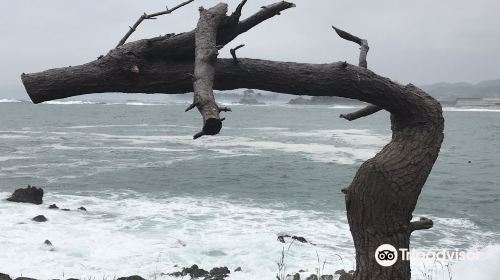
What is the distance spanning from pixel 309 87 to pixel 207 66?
1244 millimetres

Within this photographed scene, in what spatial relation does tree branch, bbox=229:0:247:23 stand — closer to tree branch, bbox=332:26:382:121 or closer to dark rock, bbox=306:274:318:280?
tree branch, bbox=332:26:382:121

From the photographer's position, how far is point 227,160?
123 feet

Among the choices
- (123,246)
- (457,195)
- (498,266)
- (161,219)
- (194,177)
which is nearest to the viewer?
(498,266)

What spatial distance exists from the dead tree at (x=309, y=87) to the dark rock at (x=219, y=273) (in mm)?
7849

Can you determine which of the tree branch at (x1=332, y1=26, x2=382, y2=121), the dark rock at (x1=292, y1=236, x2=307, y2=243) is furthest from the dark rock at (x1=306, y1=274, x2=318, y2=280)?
the tree branch at (x1=332, y1=26, x2=382, y2=121)

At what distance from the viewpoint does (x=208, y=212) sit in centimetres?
2020

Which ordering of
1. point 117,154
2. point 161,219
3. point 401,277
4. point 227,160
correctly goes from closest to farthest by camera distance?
point 401,277
point 161,219
point 227,160
point 117,154

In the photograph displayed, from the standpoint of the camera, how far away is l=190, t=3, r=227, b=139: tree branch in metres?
2.86

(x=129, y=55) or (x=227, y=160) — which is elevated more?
(x=129, y=55)

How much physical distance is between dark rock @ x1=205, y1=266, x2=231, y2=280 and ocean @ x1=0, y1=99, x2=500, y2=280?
0.51 meters

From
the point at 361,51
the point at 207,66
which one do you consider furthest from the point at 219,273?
the point at 207,66

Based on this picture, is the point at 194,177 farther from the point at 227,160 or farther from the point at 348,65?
the point at 348,65

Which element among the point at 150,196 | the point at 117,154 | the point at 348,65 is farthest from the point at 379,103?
the point at 117,154

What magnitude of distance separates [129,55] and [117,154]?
123 ft
